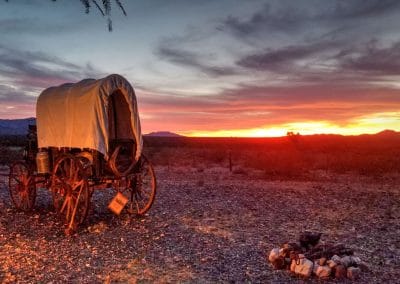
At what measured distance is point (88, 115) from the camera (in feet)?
32.6

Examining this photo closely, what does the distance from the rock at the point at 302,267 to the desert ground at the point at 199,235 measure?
126 millimetres

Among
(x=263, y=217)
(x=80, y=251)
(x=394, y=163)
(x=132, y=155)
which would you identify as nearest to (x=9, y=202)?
(x=132, y=155)

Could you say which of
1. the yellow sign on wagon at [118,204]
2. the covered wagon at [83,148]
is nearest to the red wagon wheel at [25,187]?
the covered wagon at [83,148]

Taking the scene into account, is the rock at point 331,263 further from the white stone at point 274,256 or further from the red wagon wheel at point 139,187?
the red wagon wheel at point 139,187

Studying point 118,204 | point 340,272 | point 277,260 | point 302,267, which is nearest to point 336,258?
point 340,272

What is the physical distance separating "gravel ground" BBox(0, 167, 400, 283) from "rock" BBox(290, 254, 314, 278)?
22 cm

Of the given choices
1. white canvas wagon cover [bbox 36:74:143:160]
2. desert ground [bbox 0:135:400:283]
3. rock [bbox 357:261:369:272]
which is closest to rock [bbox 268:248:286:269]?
desert ground [bbox 0:135:400:283]

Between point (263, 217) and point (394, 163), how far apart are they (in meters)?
16.4

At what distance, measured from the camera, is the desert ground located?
7160 mm

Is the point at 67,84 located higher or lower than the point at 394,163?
higher

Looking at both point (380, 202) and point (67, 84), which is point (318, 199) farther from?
point (67, 84)

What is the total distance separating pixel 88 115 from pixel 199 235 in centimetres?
368

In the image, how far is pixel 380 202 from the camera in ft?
45.8

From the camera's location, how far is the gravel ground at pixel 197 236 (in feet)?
23.5
